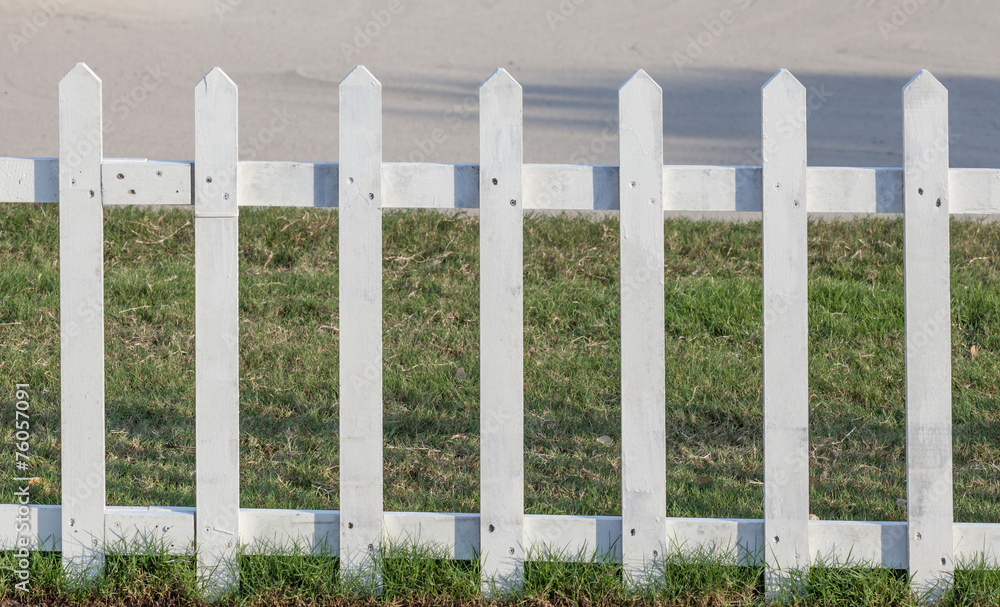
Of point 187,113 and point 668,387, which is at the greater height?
point 187,113

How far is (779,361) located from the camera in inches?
88.8

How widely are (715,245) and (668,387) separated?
1.67m

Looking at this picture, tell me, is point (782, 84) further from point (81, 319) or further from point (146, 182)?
point (81, 319)

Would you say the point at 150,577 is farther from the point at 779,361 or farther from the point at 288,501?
the point at 779,361

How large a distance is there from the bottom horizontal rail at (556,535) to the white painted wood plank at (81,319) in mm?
71

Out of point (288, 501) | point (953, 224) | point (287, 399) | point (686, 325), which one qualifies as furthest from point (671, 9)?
point (288, 501)

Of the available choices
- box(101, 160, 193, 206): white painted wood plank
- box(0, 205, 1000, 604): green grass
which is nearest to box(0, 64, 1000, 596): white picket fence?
box(101, 160, 193, 206): white painted wood plank

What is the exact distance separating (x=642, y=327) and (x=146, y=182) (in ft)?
3.71

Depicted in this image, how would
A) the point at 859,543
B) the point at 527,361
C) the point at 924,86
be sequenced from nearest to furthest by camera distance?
the point at 924,86 → the point at 859,543 → the point at 527,361

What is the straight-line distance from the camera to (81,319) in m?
2.29

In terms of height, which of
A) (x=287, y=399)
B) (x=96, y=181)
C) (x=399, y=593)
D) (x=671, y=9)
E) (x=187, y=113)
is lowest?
(x=399, y=593)

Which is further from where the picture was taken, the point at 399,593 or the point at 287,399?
the point at 287,399

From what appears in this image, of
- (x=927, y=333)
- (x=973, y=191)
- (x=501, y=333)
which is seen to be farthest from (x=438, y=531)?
(x=973, y=191)

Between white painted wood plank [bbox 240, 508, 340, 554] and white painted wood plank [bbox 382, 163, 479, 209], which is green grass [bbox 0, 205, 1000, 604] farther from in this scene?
white painted wood plank [bbox 382, 163, 479, 209]
